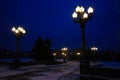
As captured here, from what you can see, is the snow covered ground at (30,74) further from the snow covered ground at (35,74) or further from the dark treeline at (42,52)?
the dark treeline at (42,52)

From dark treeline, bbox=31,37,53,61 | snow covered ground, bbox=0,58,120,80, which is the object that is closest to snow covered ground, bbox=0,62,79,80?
snow covered ground, bbox=0,58,120,80

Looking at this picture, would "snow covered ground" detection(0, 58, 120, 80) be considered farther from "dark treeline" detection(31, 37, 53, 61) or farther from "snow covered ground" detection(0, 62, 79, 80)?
"dark treeline" detection(31, 37, 53, 61)

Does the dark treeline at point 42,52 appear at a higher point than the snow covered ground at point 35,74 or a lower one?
higher

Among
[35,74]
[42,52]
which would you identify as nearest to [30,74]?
[35,74]

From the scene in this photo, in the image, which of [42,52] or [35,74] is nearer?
[35,74]

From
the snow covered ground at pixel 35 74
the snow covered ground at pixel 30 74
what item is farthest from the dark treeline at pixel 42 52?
the snow covered ground at pixel 35 74

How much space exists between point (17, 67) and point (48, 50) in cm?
3887

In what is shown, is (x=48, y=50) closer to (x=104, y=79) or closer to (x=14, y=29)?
(x=14, y=29)

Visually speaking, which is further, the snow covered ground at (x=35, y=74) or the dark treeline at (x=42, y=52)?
the dark treeline at (x=42, y=52)

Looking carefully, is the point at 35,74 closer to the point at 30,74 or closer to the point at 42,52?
the point at 30,74

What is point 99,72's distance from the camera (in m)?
17.7

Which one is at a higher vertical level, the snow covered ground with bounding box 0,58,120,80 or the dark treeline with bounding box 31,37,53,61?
the dark treeline with bounding box 31,37,53,61

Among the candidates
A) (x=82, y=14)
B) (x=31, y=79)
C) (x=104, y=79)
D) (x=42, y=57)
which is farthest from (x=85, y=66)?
(x=42, y=57)

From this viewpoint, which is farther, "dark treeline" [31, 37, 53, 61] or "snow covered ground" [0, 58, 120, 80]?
"dark treeline" [31, 37, 53, 61]
